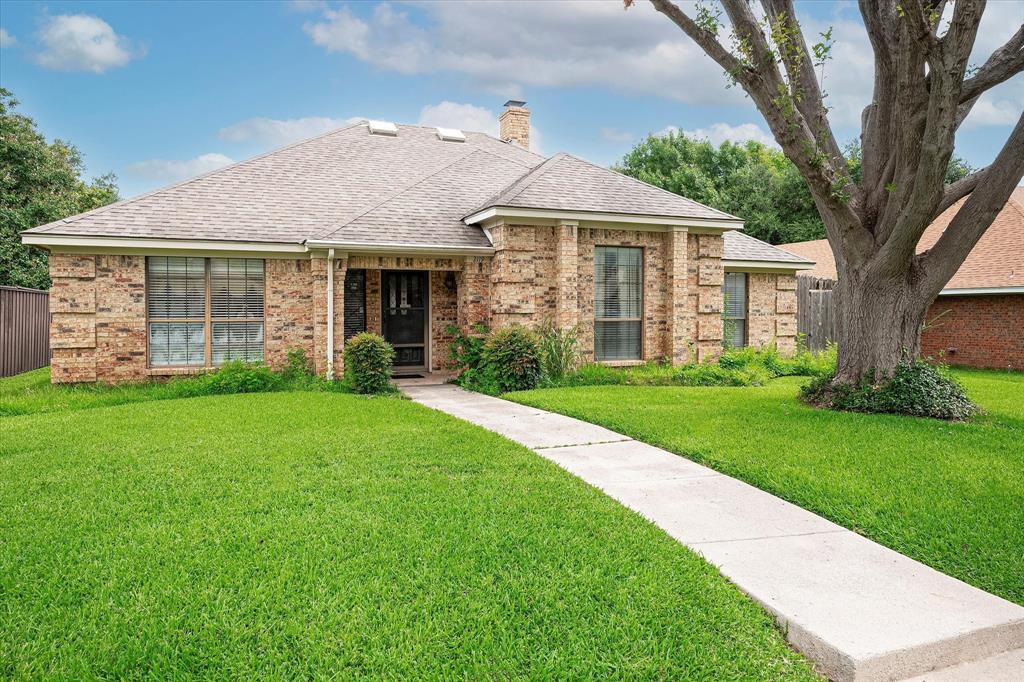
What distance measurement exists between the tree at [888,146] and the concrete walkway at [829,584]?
4766 mm

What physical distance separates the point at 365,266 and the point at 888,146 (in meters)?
8.86

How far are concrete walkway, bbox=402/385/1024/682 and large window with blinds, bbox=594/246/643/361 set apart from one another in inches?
299

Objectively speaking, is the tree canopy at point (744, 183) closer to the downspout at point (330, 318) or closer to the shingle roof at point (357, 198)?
the shingle roof at point (357, 198)

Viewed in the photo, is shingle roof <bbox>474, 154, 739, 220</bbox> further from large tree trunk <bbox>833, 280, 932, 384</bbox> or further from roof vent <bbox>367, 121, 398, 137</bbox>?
roof vent <bbox>367, 121, 398, 137</bbox>

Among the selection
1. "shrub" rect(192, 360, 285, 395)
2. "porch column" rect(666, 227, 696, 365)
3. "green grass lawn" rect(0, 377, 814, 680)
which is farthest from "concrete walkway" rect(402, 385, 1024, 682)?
"porch column" rect(666, 227, 696, 365)

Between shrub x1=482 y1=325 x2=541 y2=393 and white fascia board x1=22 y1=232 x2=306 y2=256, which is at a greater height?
white fascia board x1=22 y1=232 x2=306 y2=256

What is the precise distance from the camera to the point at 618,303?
1423 cm

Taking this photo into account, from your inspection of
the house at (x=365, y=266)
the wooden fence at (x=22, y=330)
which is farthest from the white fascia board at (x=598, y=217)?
the wooden fence at (x=22, y=330)

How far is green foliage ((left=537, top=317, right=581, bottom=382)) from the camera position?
12.9 m

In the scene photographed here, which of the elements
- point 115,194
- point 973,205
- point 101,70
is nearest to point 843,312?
point 973,205

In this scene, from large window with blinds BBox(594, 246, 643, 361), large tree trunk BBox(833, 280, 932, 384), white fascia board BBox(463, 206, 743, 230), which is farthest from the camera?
large window with blinds BBox(594, 246, 643, 361)

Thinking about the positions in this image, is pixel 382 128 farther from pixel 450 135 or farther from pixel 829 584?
pixel 829 584

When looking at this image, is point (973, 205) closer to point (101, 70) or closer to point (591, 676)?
point (591, 676)

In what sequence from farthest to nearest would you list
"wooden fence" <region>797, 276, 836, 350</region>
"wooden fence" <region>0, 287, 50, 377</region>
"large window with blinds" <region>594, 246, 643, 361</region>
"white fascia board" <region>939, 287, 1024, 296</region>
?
"wooden fence" <region>797, 276, 836, 350</region>, "white fascia board" <region>939, 287, 1024, 296</region>, "wooden fence" <region>0, 287, 50, 377</region>, "large window with blinds" <region>594, 246, 643, 361</region>
